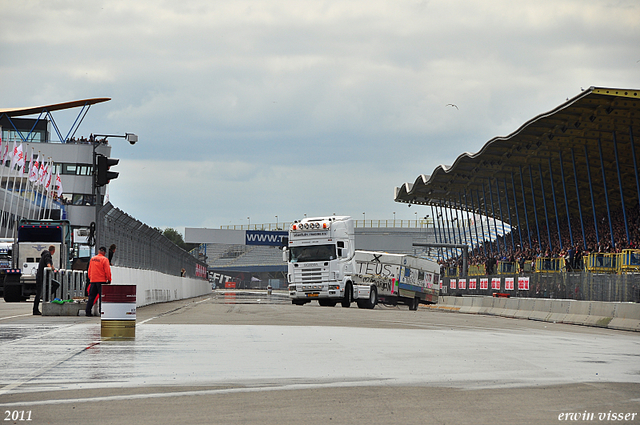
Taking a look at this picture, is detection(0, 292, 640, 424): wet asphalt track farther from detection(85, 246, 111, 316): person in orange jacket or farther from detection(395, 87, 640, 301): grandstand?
detection(395, 87, 640, 301): grandstand

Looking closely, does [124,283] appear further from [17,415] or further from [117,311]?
[17,415]

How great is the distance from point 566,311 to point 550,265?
58.0 ft

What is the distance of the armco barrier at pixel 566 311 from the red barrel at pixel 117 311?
1470cm

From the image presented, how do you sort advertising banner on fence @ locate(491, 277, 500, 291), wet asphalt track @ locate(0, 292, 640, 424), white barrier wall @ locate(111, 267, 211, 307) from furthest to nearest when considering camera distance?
advertising banner on fence @ locate(491, 277, 500, 291) < white barrier wall @ locate(111, 267, 211, 307) < wet asphalt track @ locate(0, 292, 640, 424)

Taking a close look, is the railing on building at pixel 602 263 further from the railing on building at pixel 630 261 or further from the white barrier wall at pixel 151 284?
the white barrier wall at pixel 151 284

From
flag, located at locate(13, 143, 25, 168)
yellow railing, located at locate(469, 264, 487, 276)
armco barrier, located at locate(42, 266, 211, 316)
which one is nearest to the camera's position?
armco barrier, located at locate(42, 266, 211, 316)

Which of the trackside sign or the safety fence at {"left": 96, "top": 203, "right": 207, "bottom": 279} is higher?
the trackside sign

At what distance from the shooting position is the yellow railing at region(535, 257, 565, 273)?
142ft

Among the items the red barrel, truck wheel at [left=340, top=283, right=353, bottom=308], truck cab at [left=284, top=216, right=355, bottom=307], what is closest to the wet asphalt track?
the red barrel

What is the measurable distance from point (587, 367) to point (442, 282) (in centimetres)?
4239

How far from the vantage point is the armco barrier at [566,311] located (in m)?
23.6

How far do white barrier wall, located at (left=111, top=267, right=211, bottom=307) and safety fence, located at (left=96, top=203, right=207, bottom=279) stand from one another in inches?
15.9

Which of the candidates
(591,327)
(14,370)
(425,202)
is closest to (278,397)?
(14,370)

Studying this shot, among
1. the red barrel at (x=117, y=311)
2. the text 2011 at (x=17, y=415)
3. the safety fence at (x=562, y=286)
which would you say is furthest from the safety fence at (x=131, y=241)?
the text 2011 at (x=17, y=415)
